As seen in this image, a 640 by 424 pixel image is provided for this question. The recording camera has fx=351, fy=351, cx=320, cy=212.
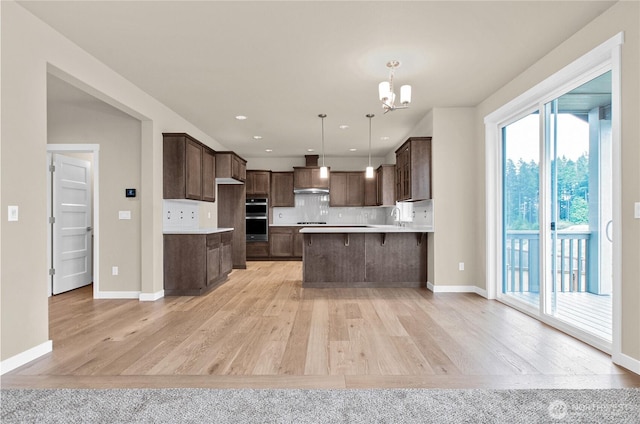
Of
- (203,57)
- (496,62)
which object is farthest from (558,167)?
(203,57)

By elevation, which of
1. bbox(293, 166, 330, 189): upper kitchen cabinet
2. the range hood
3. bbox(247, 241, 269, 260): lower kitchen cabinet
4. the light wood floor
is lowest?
the light wood floor

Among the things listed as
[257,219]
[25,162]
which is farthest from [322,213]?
[25,162]

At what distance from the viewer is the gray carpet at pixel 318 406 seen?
1842 millimetres

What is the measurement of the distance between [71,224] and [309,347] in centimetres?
446

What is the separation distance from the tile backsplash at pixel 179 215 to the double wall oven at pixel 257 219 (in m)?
2.54

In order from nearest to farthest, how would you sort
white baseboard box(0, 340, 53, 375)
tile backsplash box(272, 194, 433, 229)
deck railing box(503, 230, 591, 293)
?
white baseboard box(0, 340, 53, 375) → deck railing box(503, 230, 591, 293) → tile backsplash box(272, 194, 433, 229)

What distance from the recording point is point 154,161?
467 cm

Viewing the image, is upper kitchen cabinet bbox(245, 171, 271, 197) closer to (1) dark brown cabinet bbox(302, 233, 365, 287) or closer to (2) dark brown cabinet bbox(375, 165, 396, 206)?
(2) dark brown cabinet bbox(375, 165, 396, 206)

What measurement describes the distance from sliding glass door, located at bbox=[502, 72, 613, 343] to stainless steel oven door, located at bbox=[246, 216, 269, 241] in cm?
579

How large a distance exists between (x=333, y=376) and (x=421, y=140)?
3848mm

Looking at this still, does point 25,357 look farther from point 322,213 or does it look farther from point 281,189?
point 322,213

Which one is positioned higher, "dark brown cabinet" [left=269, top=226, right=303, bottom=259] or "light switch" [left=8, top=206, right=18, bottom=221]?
"light switch" [left=8, top=206, right=18, bottom=221]

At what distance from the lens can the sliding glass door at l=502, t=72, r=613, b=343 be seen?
3.11 metres

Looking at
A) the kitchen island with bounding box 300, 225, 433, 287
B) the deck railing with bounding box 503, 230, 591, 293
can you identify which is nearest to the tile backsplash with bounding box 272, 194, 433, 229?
the kitchen island with bounding box 300, 225, 433, 287
